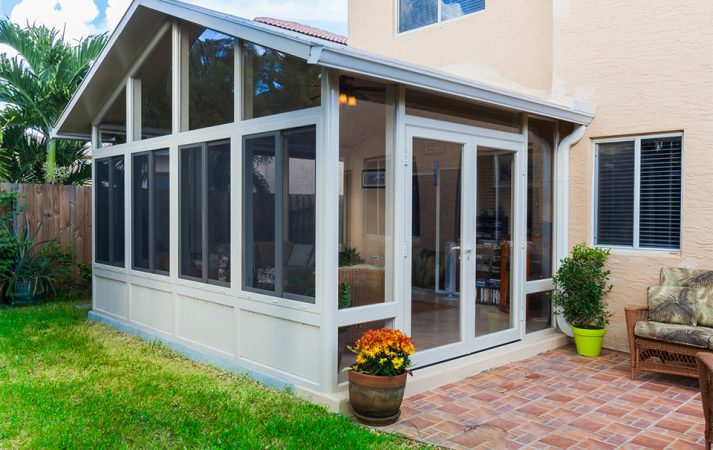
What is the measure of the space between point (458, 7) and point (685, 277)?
16.6ft

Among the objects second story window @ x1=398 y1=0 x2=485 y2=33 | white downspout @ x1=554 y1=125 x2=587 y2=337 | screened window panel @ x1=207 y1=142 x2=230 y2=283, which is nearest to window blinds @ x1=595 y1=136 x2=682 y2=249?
white downspout @ x1=554 y1=125 x2=587 y2=337

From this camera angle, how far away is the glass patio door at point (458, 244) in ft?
17.3

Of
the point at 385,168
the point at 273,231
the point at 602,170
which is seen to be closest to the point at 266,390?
the point at 273,231

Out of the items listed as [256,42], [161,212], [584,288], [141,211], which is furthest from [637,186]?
[141,211]

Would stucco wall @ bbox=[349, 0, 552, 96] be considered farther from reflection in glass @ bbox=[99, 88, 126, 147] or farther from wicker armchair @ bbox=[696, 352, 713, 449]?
wicker armchair @ bbox=[696, 352, 713, 449]

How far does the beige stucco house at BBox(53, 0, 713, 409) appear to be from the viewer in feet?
15.7

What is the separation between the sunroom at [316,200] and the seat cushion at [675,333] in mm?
1269

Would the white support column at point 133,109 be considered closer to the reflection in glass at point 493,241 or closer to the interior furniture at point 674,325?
the reflection in glass at point 493,241

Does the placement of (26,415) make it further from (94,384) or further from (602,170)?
(602,170)

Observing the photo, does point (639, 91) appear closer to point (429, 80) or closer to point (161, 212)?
point (429, 80)

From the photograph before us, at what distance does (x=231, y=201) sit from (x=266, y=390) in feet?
5.88

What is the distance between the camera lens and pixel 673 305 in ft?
18.5

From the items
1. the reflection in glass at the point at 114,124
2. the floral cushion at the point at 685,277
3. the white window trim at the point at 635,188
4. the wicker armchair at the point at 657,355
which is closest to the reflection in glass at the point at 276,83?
the reflection in glass at the point at 114,124

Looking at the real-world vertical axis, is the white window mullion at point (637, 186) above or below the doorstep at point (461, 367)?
above
